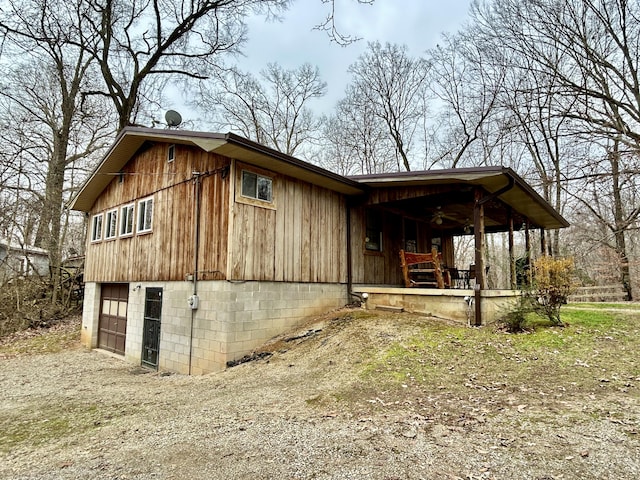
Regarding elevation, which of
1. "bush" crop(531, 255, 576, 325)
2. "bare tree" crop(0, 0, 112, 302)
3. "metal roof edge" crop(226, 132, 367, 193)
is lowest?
"bush" crop(531, 255, 576, 325)

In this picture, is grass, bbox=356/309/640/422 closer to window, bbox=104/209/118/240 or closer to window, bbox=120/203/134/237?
window, bbox=120/203/134/237

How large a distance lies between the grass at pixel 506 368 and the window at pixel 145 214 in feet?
22.8

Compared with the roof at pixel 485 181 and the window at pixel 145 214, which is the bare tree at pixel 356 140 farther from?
the window at pixel 145 214

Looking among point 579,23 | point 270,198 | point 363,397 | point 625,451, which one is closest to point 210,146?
point 270,198

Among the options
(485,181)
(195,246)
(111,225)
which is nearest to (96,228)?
(111,225)

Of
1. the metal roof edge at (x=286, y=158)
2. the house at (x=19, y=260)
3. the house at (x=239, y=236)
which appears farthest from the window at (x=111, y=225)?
the metal roof edge at (x=286, y=158)

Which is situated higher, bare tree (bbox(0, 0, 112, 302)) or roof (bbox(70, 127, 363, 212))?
bare tree (bbox(0, 0, 112, 302))

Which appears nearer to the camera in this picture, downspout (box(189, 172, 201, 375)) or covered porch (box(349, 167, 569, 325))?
covered porch (box(349, 167, 569, 325))

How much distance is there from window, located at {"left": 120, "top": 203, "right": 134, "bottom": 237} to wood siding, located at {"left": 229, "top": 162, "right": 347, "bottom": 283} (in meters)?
4.91

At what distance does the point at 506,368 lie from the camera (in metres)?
5.31

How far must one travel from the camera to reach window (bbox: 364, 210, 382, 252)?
10.6 m

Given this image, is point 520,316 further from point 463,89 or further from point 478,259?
point 463,89

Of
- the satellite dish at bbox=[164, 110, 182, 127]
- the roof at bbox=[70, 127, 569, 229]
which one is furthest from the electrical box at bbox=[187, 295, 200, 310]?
the satellite dish at bbox=[164, 110, 182, 127]

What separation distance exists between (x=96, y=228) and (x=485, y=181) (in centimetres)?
1195
